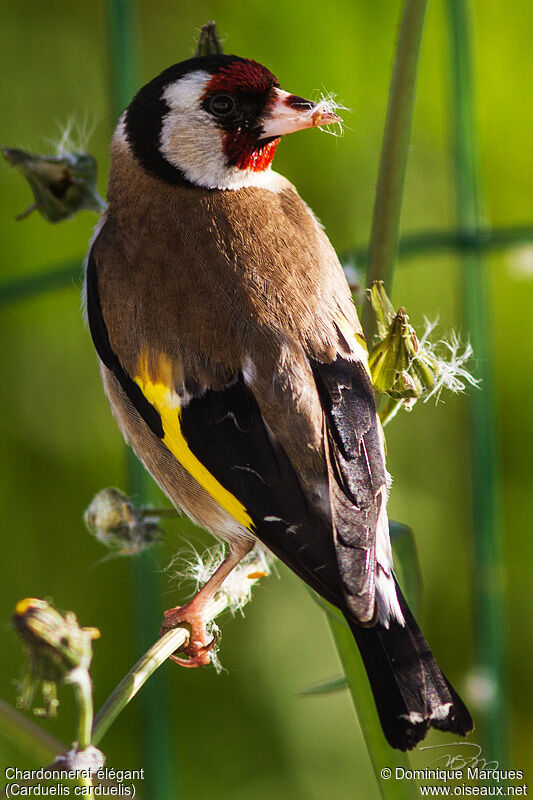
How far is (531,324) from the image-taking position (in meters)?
1.79

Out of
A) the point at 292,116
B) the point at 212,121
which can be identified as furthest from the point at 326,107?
the point at 212,121

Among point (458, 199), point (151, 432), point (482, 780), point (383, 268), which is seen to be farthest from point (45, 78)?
point (482, 780)

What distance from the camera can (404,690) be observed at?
28.6 inches

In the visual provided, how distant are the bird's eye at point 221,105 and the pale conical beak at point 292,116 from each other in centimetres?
4

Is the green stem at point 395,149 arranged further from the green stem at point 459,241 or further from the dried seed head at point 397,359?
the green stem at point 459,241

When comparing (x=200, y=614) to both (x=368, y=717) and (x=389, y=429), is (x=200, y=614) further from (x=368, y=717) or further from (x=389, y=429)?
(x=389, y=429)

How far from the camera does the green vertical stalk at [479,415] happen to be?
1121 millimetres

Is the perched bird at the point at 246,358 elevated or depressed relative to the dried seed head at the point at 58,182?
depressed

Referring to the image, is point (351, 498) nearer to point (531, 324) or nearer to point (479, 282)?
point (479, 282)

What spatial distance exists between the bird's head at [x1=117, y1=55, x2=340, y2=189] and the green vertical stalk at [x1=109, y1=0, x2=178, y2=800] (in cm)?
10

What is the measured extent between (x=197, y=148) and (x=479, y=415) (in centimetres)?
50

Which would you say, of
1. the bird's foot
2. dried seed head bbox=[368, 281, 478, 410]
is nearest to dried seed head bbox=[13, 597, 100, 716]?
the bird's foot

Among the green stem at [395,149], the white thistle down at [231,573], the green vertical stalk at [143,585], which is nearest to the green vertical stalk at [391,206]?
the green stem at [395,149]

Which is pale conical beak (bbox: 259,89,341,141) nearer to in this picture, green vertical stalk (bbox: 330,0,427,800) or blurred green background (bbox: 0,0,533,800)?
green vertical stalk (bbox: 330,0,427,800)
